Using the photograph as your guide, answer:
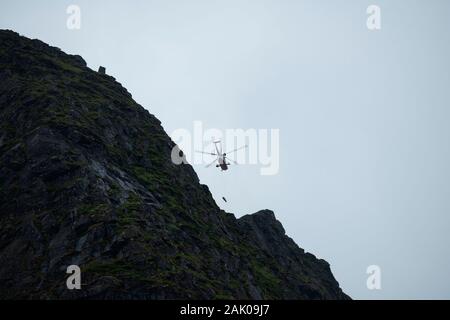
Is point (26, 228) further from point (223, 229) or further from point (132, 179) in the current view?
point (223, 229)

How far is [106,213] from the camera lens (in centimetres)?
5397

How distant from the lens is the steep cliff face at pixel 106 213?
48656 millimetres

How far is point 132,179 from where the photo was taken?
67.3 meters

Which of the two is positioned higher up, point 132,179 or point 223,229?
point 132,179

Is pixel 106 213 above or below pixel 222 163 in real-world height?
below

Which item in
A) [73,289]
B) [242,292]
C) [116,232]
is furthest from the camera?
[242,292]

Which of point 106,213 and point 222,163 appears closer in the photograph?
point 106,213

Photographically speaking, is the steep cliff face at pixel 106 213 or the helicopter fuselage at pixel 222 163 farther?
the helicopter fuselage at pixel 222 163

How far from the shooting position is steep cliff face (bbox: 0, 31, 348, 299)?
48656 millimetres

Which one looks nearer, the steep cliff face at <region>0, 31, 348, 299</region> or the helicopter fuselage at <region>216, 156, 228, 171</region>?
the steep cliff face at <region>0, 31, 348, 299</region>
